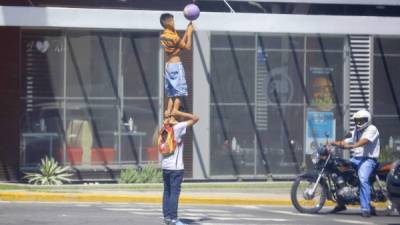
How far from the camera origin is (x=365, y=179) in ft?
59.0

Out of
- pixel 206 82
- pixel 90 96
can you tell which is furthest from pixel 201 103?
pixel 90 96

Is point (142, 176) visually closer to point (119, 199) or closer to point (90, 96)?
point (90, 96)

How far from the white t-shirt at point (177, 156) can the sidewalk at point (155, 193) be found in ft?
21.2

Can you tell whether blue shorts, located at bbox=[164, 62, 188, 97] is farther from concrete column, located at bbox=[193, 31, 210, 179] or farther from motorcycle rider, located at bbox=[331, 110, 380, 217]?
concrete column, located at bbox=[193, 31, 210, 179]

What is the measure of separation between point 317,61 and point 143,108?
4789 mm

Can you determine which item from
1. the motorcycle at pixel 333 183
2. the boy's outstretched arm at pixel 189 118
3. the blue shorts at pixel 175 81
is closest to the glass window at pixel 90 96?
the motorcycle at pixel 333 183

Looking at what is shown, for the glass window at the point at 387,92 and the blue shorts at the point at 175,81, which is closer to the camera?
the blue shorts at the point at 175,81

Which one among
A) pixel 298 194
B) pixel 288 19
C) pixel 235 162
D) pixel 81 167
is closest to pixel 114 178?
pixel 81 167

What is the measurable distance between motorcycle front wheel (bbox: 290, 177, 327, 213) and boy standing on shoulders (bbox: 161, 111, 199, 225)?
4.02 m

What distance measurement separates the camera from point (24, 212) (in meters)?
17.3

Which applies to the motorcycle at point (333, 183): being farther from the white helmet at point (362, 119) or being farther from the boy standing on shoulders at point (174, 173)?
the boy standing on shoulders at point (174, 173)

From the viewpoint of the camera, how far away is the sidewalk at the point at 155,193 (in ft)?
68.8

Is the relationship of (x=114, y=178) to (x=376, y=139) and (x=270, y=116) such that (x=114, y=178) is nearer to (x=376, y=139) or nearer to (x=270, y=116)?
(x=270, y=116)

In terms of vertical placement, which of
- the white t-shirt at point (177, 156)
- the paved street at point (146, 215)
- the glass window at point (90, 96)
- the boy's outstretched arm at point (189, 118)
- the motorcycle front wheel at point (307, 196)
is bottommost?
the paved street at point (146, 215)
